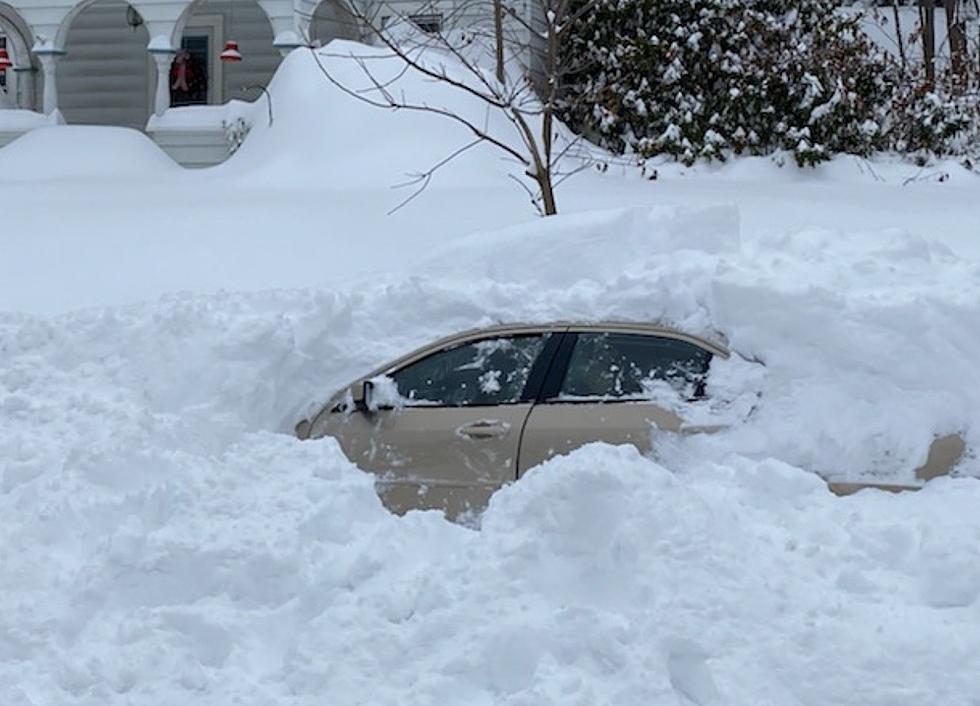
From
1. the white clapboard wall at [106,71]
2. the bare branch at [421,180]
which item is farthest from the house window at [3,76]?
the bare branch at [421,180]

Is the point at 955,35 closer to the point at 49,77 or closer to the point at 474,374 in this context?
the point at 49,77

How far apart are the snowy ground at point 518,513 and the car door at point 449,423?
411 millimetres

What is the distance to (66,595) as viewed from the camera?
5.22m

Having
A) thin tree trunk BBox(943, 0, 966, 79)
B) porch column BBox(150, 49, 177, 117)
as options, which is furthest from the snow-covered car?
thin tree trunk BBox(943, 0, 966, 79)

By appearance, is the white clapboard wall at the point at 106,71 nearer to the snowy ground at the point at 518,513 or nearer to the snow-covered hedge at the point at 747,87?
the snow-covered hedge at the point at 747,87

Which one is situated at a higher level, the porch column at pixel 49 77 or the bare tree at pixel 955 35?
the bare tree at pixel 955 35

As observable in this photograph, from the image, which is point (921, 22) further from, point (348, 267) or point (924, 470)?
point (924, 470)

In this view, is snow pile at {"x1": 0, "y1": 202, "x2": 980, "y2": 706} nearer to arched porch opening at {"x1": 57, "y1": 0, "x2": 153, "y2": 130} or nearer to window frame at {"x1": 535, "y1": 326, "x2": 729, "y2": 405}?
window frame at {"x1": 535, "y1": 326, "x2": 729, "y2": 405}

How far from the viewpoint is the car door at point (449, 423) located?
6.34 m

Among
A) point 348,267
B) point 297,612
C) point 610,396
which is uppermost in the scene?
point 610,396

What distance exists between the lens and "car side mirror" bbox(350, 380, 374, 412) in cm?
664

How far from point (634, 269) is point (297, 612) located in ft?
11.3

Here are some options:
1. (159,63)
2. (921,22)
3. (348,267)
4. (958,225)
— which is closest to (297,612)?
(348,267)

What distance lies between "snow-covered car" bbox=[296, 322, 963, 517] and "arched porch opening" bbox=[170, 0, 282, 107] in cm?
1615
